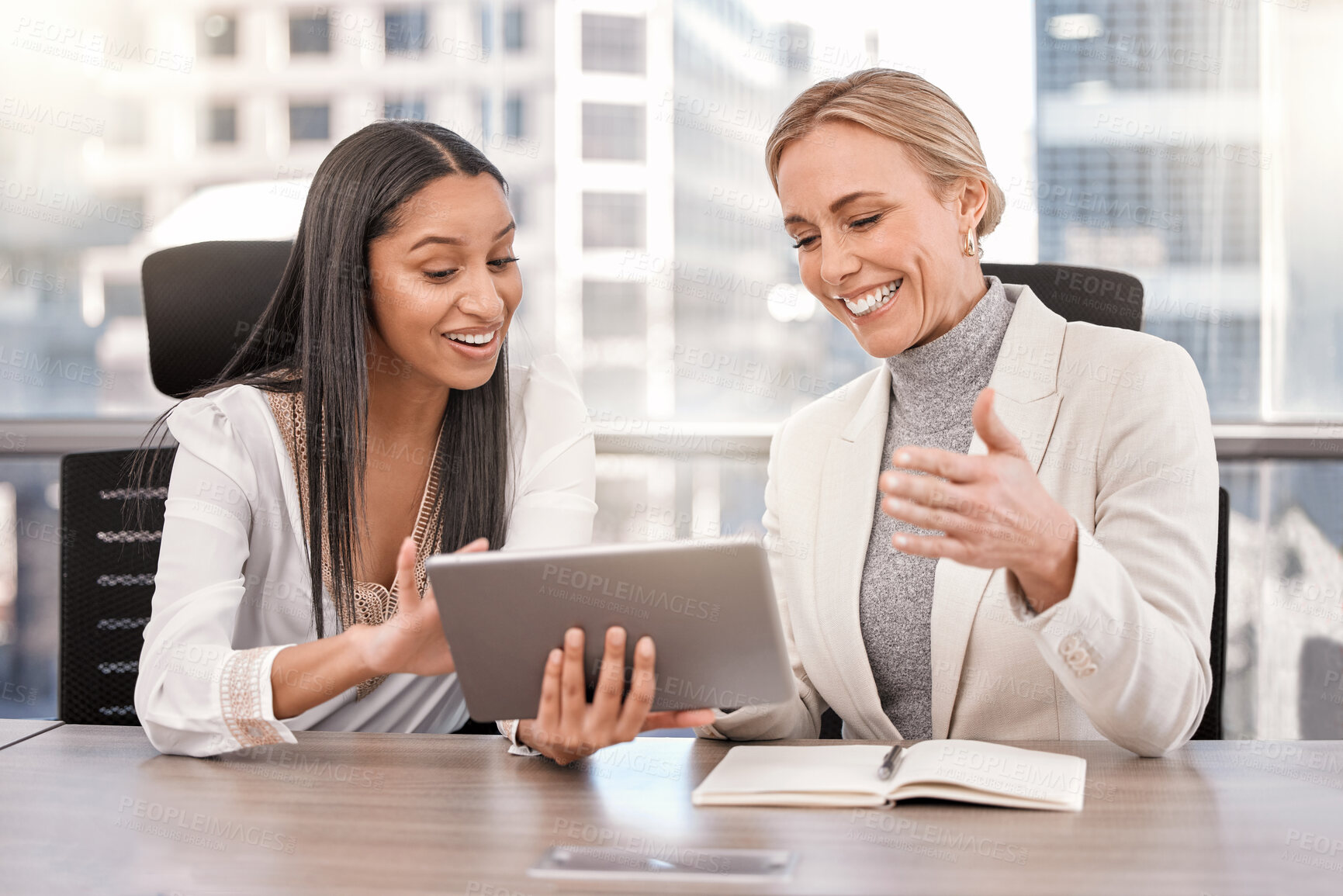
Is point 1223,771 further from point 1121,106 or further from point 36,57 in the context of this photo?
point 36,57

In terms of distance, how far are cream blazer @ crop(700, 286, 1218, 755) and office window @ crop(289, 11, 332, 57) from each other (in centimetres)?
200

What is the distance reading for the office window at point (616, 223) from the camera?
2.80 meters

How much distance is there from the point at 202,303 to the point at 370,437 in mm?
331

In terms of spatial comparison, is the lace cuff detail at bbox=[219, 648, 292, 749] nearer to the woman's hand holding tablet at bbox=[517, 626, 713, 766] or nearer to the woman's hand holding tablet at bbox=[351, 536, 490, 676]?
the woman's hand holding tablet at bbox=[351, 536, 490, 676]

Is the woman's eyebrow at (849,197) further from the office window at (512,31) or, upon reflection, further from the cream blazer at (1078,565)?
the office window at (512,31)

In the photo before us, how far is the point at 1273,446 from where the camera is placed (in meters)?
2.75

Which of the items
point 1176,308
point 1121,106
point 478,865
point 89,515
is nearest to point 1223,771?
point 478,865

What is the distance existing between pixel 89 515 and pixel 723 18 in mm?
1967

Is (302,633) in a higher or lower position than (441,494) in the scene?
lower

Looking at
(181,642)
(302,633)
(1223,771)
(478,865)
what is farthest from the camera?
(302,633)

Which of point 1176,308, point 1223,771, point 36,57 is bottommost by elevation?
point 1223,771

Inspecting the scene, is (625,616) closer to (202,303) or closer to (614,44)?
(202,303)

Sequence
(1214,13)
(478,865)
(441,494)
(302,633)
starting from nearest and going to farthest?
(478,865) < (302,633) < (441,494) < (1214,13)

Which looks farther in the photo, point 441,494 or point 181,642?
point 441,494
